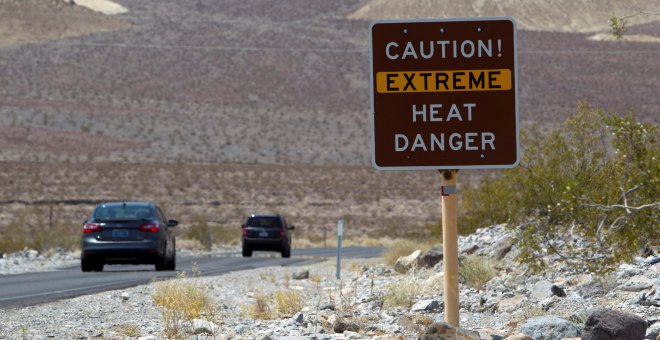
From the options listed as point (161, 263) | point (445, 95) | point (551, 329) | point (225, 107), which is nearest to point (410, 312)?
point (551, 329)

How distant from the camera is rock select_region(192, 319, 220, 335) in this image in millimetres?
13188

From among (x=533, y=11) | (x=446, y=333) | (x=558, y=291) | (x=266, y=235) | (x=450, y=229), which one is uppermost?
(x=533, y=11)

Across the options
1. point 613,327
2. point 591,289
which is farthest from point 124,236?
point 613,327

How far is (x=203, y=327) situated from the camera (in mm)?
13328

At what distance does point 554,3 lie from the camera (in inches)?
5369

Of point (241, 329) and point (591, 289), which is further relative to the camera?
point (591, 289)

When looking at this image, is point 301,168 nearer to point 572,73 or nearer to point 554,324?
point 572,73

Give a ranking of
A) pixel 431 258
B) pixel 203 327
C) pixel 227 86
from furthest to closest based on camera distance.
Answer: pixel 227 86
pixel 431 258
pixel 203 327

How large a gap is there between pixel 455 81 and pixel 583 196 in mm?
7825

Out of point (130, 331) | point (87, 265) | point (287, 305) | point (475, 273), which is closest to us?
point (130, 331)

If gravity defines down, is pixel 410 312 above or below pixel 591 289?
below

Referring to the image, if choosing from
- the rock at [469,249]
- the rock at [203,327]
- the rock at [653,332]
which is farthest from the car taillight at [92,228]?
the rock at [653,332]

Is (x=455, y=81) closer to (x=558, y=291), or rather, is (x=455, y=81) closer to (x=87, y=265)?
(x=558, y=291)

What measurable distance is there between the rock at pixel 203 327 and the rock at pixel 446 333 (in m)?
4.11
